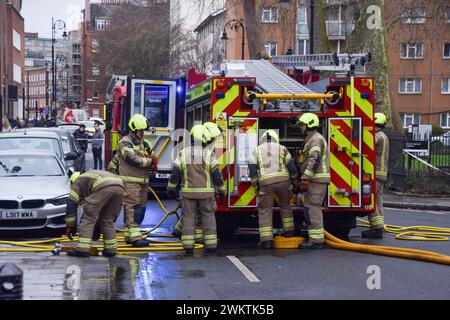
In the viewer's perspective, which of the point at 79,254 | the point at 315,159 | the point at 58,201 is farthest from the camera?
the point at 58,201

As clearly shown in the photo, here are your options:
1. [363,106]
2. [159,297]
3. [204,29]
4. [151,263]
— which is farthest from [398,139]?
[204,29]

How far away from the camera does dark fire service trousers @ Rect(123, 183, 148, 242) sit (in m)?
11.1

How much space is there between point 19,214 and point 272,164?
3793mm

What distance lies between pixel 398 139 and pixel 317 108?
10.9 m

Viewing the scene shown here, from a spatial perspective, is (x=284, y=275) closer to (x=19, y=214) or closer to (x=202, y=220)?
(x=202, y=220)

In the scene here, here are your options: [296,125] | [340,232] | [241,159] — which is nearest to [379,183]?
[340,232]

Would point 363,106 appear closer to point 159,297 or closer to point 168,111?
point 159,297

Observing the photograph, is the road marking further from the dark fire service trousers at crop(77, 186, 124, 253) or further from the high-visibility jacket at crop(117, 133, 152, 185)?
the high-visibility jacket at crop(117, 133, 152, 185)

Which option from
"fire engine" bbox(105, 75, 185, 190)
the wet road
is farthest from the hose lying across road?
"fire engine" bbox(105, 75, 185, 190)

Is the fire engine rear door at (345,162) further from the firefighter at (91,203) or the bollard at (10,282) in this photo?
the bollard at (10,282)

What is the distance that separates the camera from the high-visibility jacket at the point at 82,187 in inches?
383

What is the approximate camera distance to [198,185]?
10.8 meters
